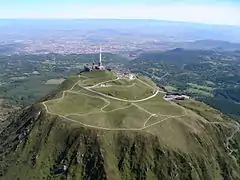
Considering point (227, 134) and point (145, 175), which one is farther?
point (227, 134)

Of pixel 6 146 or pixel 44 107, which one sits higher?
pixel 44 107

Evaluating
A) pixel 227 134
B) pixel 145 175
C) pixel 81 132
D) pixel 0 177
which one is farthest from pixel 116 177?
pixel 227 134

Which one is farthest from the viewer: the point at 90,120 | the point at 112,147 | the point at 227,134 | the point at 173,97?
the point at 173,97

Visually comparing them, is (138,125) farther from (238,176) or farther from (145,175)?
(238,176)

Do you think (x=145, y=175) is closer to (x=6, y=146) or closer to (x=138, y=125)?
(x=138, y=125)

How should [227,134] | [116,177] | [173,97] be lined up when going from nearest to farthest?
1. [116,177]
2. [227,134]
3. [173,97]

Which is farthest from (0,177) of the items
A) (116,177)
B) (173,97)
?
(173,97)
